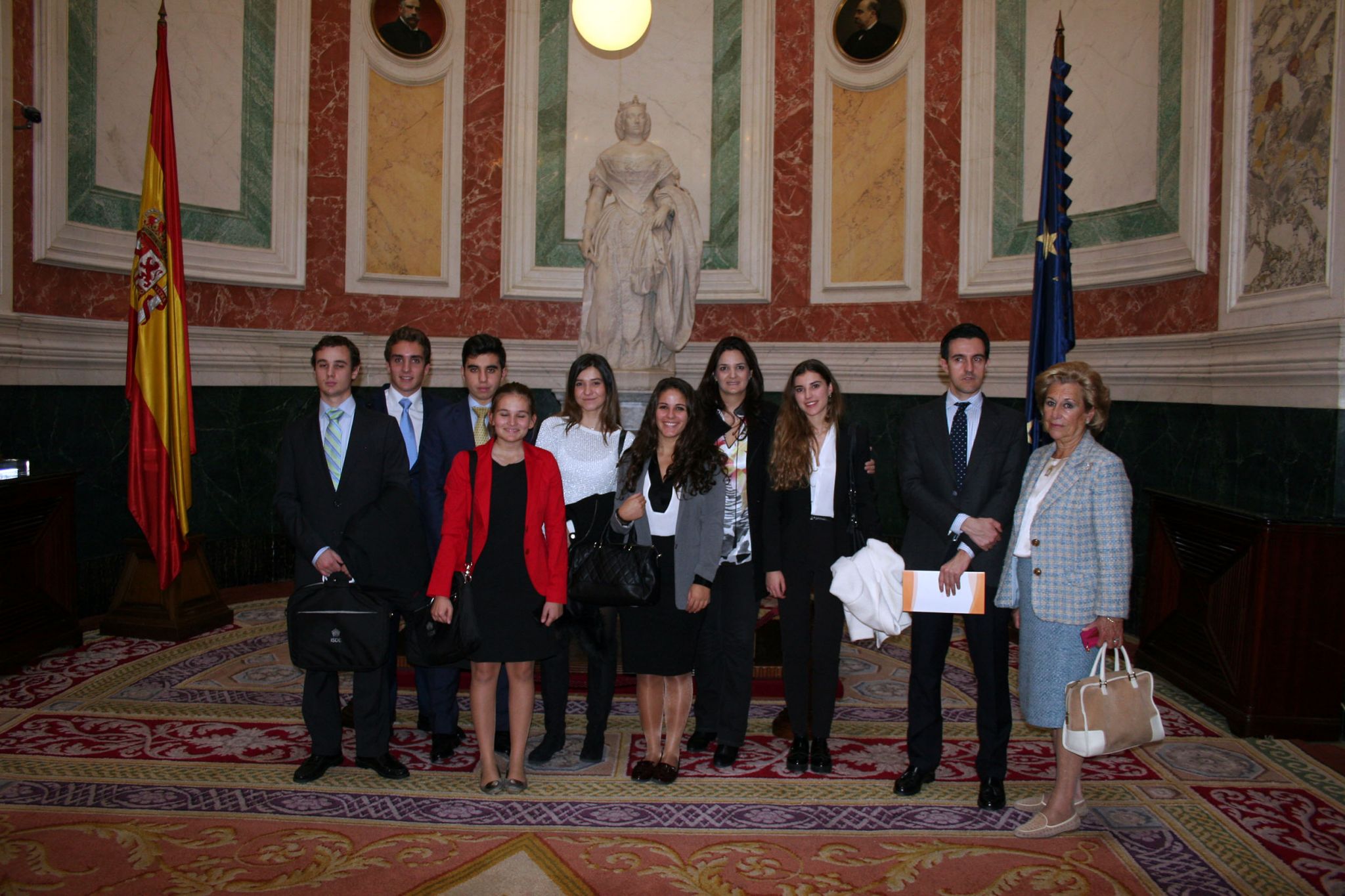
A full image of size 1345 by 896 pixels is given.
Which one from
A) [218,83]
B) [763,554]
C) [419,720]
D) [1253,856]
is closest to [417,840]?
[419,720]

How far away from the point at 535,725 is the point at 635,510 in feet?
4.40

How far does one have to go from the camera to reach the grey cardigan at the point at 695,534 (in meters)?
3.38

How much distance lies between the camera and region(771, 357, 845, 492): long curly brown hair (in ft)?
11.4

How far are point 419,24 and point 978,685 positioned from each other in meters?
6.66

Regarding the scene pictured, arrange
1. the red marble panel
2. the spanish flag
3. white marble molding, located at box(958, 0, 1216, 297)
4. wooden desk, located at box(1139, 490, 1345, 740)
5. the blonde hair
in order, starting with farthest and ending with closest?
1. the red marble panel
2. white marble molding, located at box(958, 0, 1216, 297)
3. the spanish flag
4. wooden desk, located at box(1139, 490, 1345, 740)
5. the blonde hair

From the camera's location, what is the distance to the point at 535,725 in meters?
4.07

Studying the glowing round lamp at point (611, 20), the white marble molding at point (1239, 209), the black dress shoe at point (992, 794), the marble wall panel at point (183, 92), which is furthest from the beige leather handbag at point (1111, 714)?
the marble wall panel at point (183, 92)

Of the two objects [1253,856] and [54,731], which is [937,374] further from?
[54,731]

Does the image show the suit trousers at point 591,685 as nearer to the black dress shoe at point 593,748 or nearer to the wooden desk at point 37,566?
the black dress shoe at point 593,748

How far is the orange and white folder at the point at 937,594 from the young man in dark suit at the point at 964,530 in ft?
0.10

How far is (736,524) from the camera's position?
354 centimetres

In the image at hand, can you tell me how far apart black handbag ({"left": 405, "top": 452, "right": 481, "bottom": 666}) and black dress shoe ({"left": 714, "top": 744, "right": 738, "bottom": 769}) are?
1.06 metres

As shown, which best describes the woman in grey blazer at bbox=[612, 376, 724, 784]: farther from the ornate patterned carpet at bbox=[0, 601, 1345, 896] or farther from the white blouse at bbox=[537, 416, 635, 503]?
the ornate patterned carpet at bbox=[0, 601, 1345, 896]

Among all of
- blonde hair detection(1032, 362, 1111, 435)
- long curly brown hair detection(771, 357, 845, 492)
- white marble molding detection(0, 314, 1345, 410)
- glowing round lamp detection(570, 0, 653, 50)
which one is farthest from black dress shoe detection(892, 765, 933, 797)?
glowing round lamp detection(570, 0, 653, 50)
